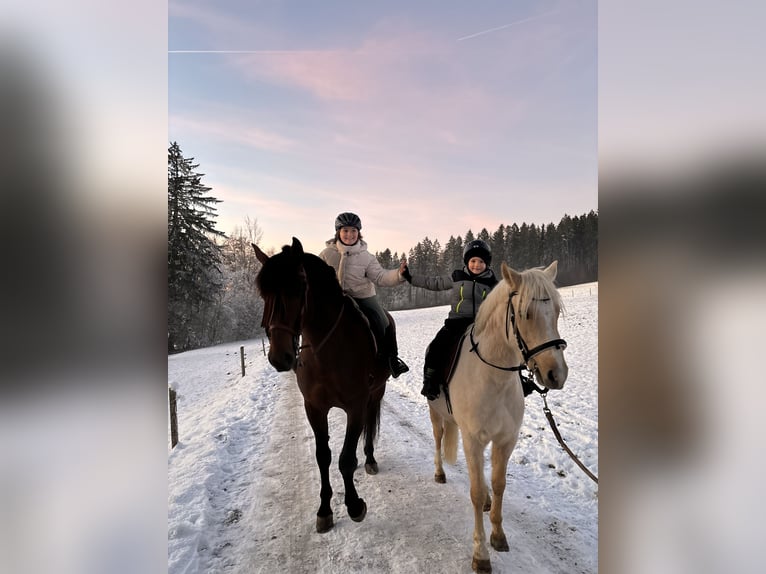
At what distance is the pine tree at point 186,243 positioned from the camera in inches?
312

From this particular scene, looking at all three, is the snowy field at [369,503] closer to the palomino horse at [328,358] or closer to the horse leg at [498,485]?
the horse leg at [498,485]

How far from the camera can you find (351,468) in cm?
376

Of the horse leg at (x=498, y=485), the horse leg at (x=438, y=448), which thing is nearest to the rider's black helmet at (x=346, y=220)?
the horse leg at (x=438, y=448)

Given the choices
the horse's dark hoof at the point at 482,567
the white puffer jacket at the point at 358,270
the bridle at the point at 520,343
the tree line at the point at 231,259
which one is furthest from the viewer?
the tree line at the point at 231,259

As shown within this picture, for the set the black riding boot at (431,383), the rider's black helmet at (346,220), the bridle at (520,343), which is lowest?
the black riding boot at (431,383)

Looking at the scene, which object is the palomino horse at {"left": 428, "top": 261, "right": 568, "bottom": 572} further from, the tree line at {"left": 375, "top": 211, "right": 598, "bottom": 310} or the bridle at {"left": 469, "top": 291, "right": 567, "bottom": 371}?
the tree line at {"left": 375, "top": 211, "right": 598, "bottom": 310}

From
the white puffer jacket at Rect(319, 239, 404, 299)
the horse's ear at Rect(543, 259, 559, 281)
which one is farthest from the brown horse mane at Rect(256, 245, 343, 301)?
the horse's ear at Rect(543, 259, 559, 281)

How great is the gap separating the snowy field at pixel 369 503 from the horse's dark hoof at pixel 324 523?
0.18ft

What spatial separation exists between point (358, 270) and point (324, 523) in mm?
2831

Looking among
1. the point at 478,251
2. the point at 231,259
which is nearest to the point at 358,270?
the point at 478,251
